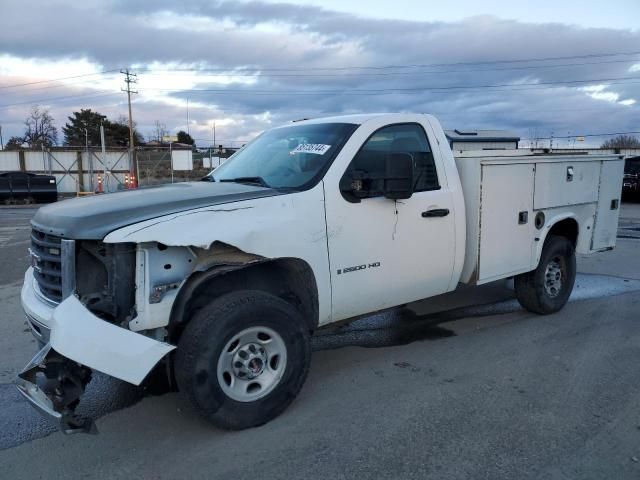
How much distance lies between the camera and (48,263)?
3418 mm

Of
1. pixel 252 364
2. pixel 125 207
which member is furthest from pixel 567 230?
pixel 125 207

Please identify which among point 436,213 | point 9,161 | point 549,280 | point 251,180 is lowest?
point 549,280

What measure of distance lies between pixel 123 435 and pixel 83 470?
1.37ft

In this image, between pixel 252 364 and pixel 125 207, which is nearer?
pixel 125 207

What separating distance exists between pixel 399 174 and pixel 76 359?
243 cm

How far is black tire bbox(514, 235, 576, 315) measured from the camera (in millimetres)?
5770

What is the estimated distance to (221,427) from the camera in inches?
135

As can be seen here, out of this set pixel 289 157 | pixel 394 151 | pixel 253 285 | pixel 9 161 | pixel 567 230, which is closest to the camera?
pixel 253 285

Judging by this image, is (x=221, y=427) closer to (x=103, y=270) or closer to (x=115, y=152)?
(x=103, y=270)

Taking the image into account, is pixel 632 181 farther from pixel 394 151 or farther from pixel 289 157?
pixel 289 157

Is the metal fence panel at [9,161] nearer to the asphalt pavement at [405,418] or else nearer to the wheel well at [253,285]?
the asphalt pavement at [405,418]

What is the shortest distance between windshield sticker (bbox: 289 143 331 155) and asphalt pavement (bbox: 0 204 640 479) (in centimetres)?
187

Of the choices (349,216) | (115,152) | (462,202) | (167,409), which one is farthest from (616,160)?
(115,152)

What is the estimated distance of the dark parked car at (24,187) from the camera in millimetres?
26359
